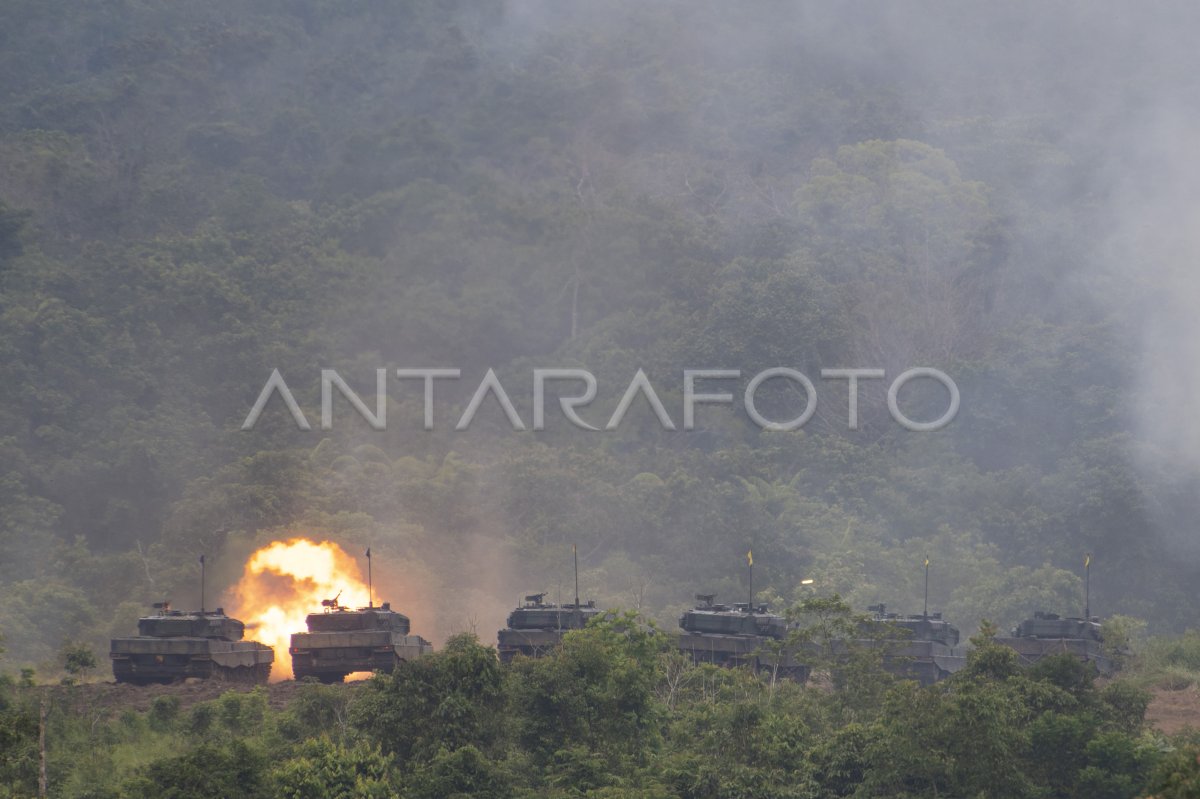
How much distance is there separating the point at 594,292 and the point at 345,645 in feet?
166

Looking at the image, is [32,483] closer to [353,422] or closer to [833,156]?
[353,422]

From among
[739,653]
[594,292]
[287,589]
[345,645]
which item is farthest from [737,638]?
[594,292]

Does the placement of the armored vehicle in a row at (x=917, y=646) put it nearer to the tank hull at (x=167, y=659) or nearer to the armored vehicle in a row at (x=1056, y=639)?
the armored vehicle in a row at (x=1056, y=639)

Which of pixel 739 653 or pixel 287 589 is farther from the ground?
pixel 287 589

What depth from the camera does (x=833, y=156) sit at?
99.6 m

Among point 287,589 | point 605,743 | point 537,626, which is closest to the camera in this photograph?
point 605,743

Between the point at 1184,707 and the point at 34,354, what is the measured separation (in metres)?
52.7

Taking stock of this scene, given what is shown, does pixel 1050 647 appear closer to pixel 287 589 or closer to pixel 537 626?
pixel 537 626

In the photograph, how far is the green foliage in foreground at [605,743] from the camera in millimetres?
30641

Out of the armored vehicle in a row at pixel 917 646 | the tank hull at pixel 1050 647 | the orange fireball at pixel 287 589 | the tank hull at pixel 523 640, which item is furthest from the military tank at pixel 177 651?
the tank hull at pixel 1050 647

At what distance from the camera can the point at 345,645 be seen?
45.0 meters

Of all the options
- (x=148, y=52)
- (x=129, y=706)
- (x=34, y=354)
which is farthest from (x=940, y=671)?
(x=148, y=52)

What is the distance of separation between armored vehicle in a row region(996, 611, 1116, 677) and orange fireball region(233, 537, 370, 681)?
1951cm

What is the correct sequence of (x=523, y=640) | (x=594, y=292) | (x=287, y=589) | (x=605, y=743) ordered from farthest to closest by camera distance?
1. (x=594, y=292)
2. (x=287, y=589)
3. (x=523, y=640)
4. (x=605, y=743)
